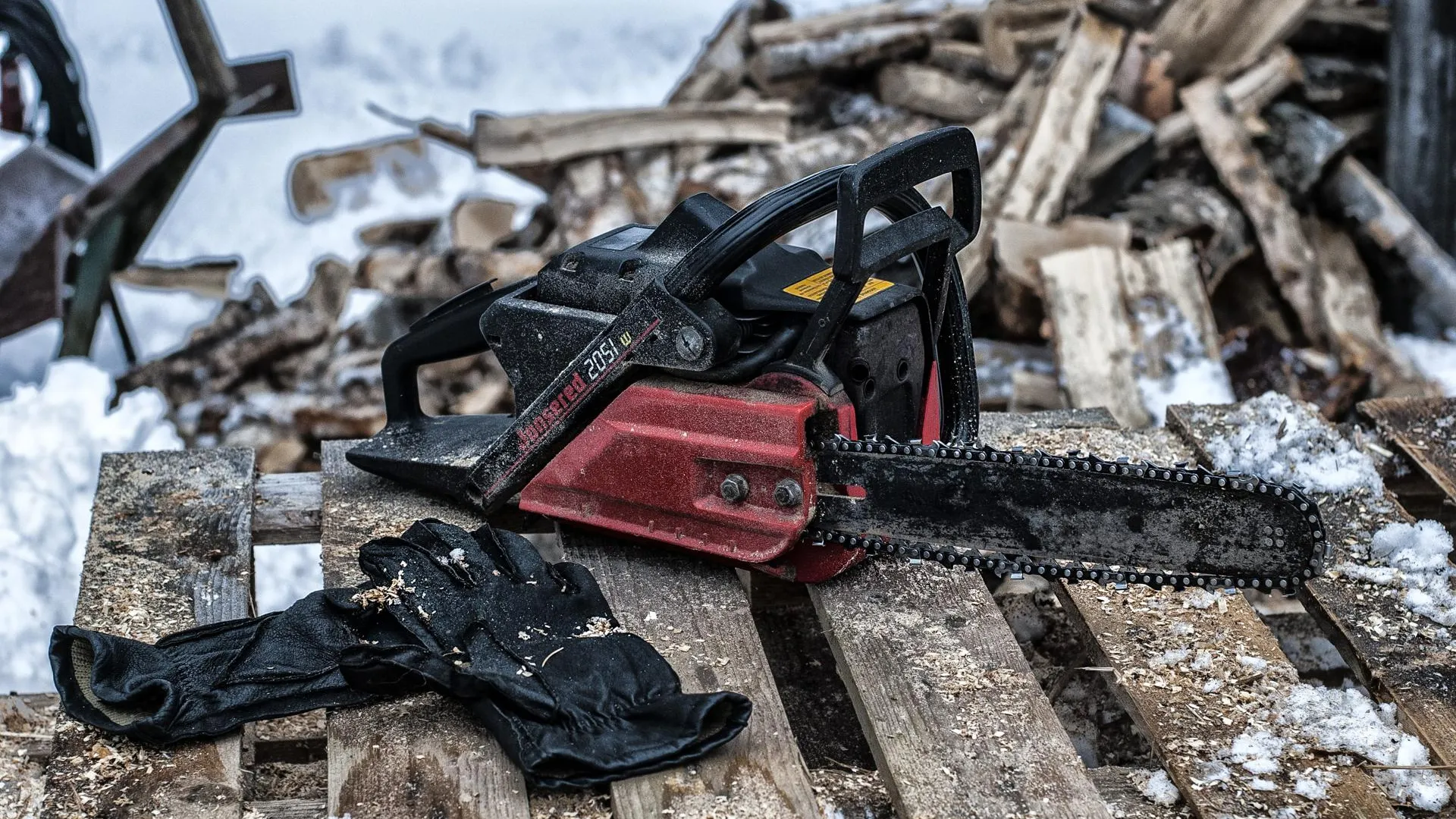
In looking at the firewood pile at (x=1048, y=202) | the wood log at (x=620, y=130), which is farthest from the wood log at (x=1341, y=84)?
the wood log at (x=620, y=130)

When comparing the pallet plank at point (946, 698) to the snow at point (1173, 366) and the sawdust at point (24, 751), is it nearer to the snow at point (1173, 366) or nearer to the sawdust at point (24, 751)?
the sawdust at point (24, 751)

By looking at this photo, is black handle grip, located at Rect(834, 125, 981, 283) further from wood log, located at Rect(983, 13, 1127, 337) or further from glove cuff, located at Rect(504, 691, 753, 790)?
wood log, located at Rect(983, 13, 1127, 337)

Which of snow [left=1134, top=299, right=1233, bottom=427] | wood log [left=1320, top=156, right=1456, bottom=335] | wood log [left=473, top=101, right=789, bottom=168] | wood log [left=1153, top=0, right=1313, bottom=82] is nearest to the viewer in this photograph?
snow [left=1134, top=299, right=1233, bottom=427]

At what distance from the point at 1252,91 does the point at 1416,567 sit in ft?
9.82

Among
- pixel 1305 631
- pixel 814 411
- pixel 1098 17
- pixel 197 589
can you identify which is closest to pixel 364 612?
pixel 197 589

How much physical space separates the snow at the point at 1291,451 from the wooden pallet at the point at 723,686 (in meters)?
0.41

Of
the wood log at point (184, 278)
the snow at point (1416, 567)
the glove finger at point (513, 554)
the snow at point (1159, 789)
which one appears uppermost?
the glove finger at point (513, 554)

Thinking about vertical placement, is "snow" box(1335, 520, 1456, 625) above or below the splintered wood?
above

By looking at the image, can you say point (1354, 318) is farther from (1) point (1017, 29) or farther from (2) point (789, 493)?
(2) point (789, 493)

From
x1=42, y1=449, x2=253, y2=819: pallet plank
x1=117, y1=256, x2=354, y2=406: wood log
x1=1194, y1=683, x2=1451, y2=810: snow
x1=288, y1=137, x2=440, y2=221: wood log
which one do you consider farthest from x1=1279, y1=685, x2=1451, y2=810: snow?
x1=288, y1=137, x2=440, y2=221: wood log

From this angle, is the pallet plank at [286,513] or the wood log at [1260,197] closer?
the pallet plank at [286,513]

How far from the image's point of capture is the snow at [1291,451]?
2.47 meters

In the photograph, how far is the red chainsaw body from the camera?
203cm

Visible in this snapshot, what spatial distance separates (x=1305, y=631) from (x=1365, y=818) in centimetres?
132
